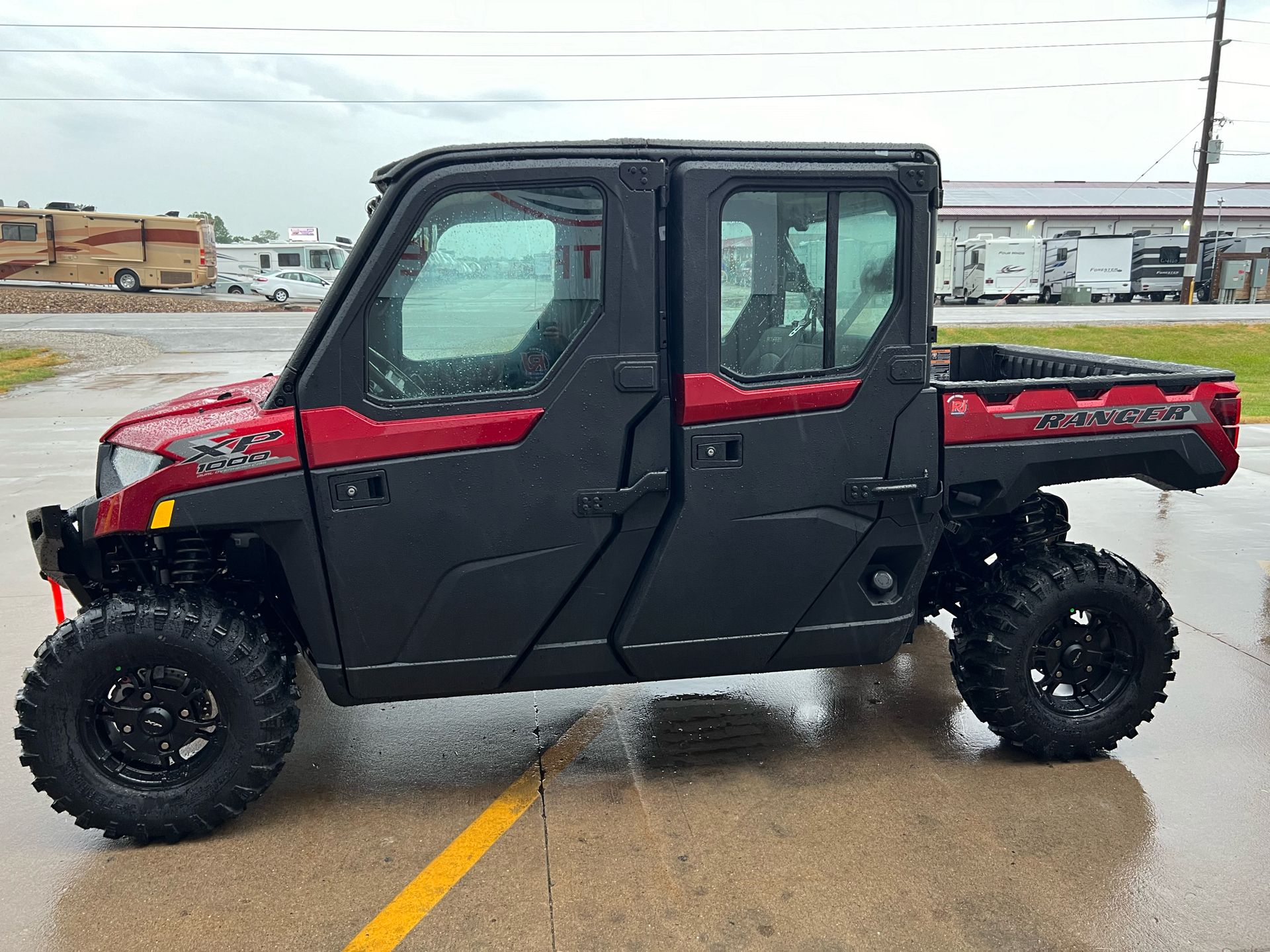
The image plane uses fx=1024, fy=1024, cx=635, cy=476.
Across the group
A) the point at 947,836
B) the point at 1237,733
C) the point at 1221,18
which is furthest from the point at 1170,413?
the point at 1221,18

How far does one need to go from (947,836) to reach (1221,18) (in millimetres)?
40994

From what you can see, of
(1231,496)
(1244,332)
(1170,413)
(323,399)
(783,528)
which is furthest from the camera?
(1244,332)

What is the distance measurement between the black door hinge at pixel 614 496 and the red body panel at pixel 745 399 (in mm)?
214

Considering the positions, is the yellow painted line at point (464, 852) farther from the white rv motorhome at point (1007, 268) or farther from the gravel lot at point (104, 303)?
the white rv motorhome at point (1007, 268)

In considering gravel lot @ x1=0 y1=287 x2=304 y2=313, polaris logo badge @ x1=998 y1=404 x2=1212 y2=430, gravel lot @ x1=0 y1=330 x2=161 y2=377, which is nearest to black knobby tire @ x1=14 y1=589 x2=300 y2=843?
polaris logo badge @ x1=998 y1=404 x2=1212 y2=430

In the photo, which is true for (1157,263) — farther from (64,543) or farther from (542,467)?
(64,543)

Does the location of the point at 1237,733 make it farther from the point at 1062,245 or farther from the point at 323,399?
the point at 1062,245

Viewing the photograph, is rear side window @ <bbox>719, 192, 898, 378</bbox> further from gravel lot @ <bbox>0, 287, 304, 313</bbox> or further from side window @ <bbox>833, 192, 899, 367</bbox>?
gravel lot @ <bbox>0, 287, 304, 313</bbox>

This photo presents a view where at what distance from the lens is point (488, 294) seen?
3.26 m

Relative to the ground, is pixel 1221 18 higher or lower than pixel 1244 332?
higher

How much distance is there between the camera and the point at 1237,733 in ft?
13.8

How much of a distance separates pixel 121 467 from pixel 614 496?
171 cm

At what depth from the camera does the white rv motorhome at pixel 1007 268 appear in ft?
127

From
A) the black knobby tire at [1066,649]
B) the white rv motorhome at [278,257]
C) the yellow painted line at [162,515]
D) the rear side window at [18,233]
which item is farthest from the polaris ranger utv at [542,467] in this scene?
the white rv motorhome at [278,257]
